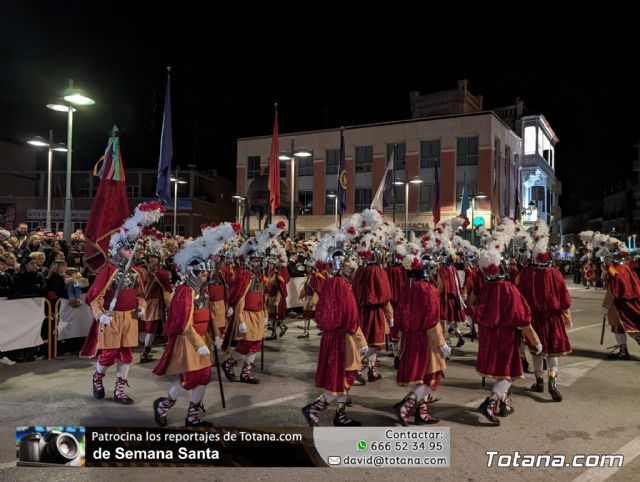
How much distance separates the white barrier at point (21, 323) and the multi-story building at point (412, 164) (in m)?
27.5

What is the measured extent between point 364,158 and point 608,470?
39676 millimetres

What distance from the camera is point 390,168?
888 inches

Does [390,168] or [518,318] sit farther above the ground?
[390,168]

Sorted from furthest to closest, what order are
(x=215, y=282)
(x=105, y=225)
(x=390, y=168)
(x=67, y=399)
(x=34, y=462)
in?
1. (x=390, y=168)
2. (x=215, y=282)
3. (x=105, y=225)
4. (x=67, y=399)
5. (x=34, y=462)

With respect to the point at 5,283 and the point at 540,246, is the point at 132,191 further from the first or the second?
the point at 540,246

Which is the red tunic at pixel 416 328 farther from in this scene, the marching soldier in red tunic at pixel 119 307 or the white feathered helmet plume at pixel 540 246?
the marching soldier in red tunic at pixel 119 307

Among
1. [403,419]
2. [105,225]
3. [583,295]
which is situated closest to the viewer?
[403,419]

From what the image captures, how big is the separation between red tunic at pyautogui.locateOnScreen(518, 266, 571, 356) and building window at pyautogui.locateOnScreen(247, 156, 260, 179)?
135ft

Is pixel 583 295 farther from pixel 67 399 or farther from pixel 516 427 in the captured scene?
pixel 67 399

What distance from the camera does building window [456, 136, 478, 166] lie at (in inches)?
1561

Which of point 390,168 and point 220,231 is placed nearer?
point 220,231

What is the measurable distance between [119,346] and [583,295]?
2483 centimetres

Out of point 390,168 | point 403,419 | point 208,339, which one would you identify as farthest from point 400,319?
point 390,168

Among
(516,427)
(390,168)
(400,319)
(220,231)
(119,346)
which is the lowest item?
(516,427)
